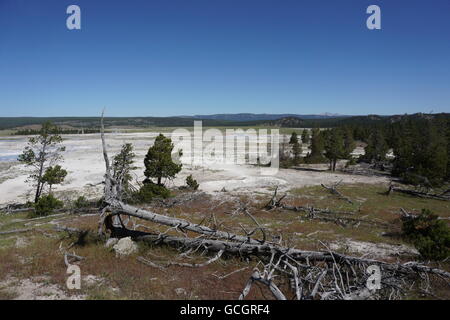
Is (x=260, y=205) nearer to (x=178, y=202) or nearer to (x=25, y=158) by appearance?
(x=178, y=202)

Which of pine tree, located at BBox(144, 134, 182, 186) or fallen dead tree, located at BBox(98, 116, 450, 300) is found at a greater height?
pine tree, located at BBox(144, 134, 182, 186)

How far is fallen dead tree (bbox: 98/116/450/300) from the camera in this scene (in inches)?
255

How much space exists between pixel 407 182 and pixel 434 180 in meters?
4.26

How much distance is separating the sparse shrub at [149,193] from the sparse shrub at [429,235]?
48.5 feet

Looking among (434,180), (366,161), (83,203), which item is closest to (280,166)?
(366,161)

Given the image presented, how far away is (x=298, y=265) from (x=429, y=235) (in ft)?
22.8

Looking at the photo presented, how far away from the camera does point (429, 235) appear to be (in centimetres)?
1126

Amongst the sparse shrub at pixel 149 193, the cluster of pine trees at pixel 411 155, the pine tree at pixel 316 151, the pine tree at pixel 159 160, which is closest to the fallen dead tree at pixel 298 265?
the sparse shrub at pixel 149 193

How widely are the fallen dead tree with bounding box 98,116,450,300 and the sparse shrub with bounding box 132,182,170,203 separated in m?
8.42

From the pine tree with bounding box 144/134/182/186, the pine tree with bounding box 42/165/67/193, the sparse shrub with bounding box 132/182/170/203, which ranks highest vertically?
the pine tree with bounding box 144/134/182/186

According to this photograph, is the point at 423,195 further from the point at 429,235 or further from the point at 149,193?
the point at 149,193

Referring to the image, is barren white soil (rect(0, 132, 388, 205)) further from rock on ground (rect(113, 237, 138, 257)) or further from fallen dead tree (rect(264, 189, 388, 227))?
rock on ground (rect(113, 237, 138, 257))

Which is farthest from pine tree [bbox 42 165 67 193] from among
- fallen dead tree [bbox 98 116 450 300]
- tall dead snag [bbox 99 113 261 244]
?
tall dead snag [bbox 99 113 261 244]

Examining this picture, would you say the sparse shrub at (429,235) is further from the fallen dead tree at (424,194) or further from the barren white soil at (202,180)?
the barren white soil at (202,180)
